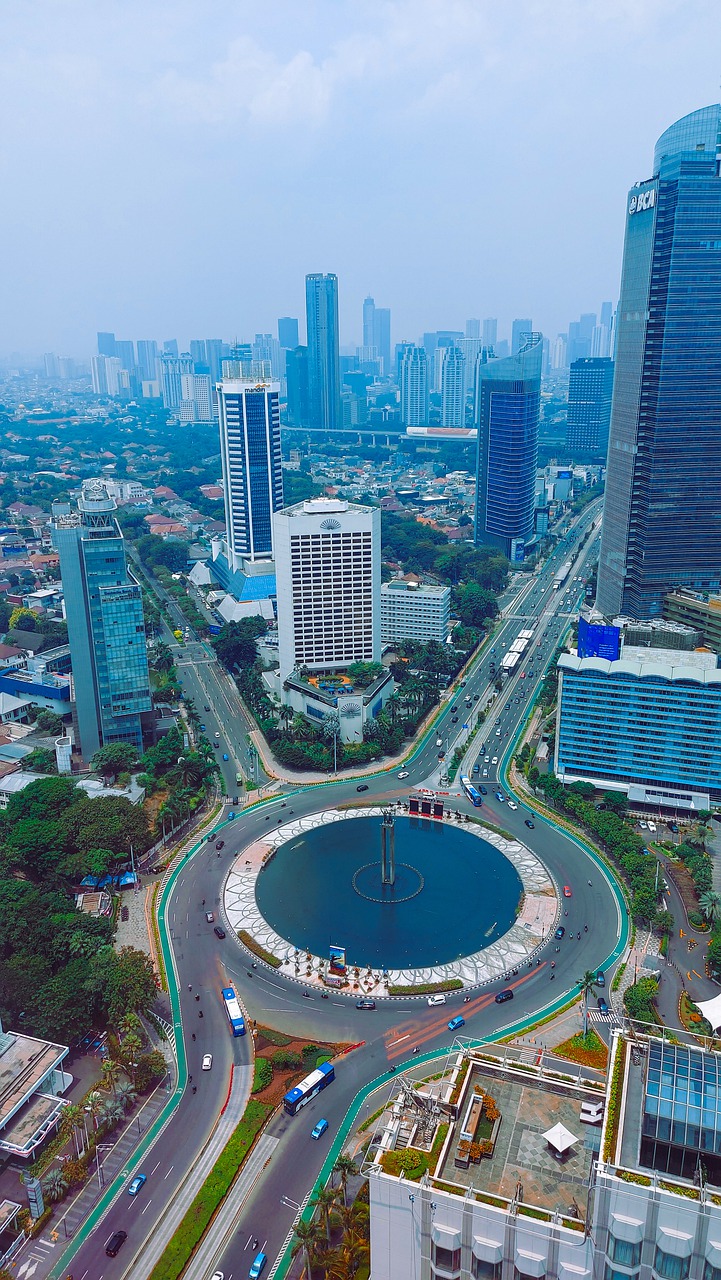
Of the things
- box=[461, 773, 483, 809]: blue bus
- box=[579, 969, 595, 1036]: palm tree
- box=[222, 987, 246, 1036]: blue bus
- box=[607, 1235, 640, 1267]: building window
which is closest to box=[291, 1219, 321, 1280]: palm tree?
box=[222, 987, 246, 1036]: blue bus

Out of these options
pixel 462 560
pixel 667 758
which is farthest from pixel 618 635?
pixel 462 560

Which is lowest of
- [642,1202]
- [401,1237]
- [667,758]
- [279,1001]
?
[279,1001]

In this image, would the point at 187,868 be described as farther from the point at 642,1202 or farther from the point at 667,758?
the point at 642,1202

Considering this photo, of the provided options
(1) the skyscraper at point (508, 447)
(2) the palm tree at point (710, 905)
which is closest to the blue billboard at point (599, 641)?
(2) the palm tree at point (710, 905)

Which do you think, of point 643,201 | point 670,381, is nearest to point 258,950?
point 670,381

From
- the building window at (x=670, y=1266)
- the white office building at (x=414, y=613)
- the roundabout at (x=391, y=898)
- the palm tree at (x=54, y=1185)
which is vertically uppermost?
the building window at (x=670, y=1266)

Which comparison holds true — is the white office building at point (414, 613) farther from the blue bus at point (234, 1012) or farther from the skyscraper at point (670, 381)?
the blue bus at point (234, 1012)
